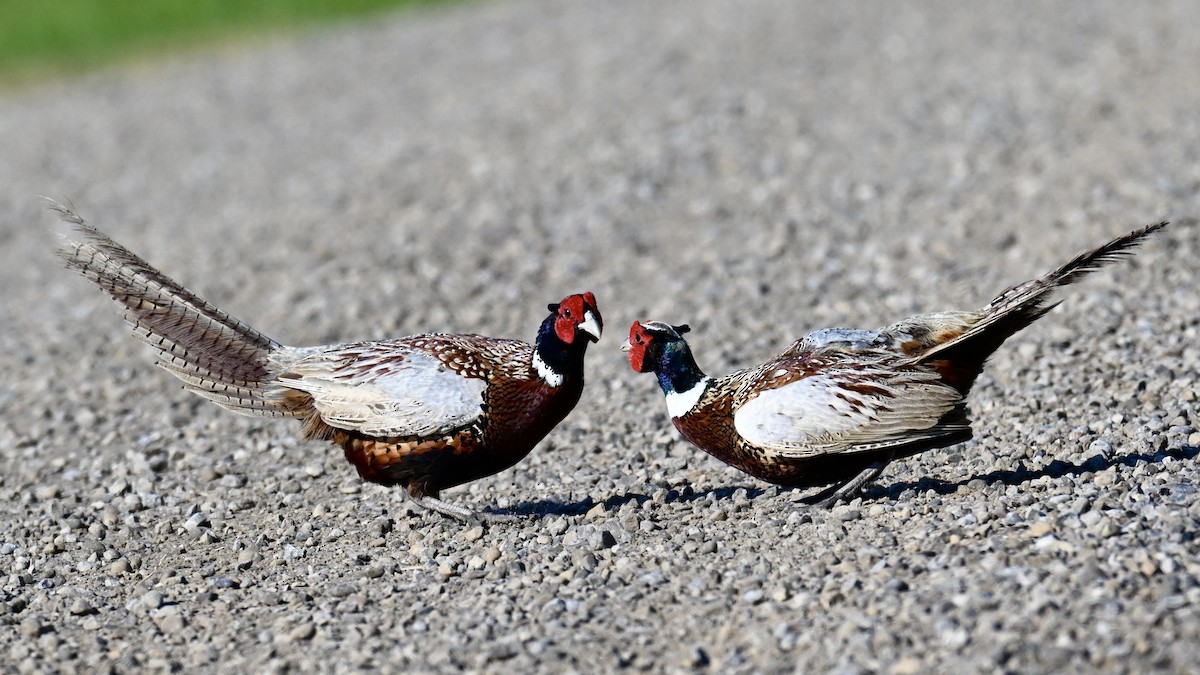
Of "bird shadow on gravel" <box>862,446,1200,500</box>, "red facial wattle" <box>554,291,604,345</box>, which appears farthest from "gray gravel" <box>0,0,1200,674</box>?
"red facial wattle" <box>554,291,604,345</box>

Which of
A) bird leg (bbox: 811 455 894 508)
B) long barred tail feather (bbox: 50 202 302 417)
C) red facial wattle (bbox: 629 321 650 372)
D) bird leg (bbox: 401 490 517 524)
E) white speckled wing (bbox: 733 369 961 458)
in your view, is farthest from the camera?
long barred tail feather (bbox: 50 202 302 417)

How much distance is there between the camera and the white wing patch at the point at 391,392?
5.96 m

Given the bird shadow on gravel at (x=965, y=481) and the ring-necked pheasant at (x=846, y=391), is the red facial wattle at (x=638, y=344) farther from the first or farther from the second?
the bird shadow on gravel at (x=965, y=481)

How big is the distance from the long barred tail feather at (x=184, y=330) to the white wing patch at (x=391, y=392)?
208 millimetres

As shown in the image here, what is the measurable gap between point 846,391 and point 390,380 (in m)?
1.91

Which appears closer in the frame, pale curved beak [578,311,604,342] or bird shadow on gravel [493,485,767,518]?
pale curved beak [578,311,604,342]

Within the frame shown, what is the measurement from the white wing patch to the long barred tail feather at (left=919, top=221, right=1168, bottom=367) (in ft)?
6.38

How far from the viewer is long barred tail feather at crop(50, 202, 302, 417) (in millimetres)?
6391

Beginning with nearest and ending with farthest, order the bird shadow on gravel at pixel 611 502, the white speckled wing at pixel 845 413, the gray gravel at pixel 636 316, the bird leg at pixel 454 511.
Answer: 1. the gray gravel at pixel 636 316
2. the white speckled wing at pixel 845 413
3. the bird leg at pixel 454 511
4. the bird shadow on gravel at pixel 611 502

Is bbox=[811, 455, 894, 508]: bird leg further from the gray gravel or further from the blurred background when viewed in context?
the blurred background

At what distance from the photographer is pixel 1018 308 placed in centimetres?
571

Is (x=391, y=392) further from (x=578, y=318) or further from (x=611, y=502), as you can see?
(x=611, y=502)

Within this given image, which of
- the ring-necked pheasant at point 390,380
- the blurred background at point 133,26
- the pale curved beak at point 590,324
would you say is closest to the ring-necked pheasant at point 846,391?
the pale curved beak at point 590,324

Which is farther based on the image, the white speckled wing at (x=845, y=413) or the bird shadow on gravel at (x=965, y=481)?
the bird shadow on gravel at (x=965, y=481)
